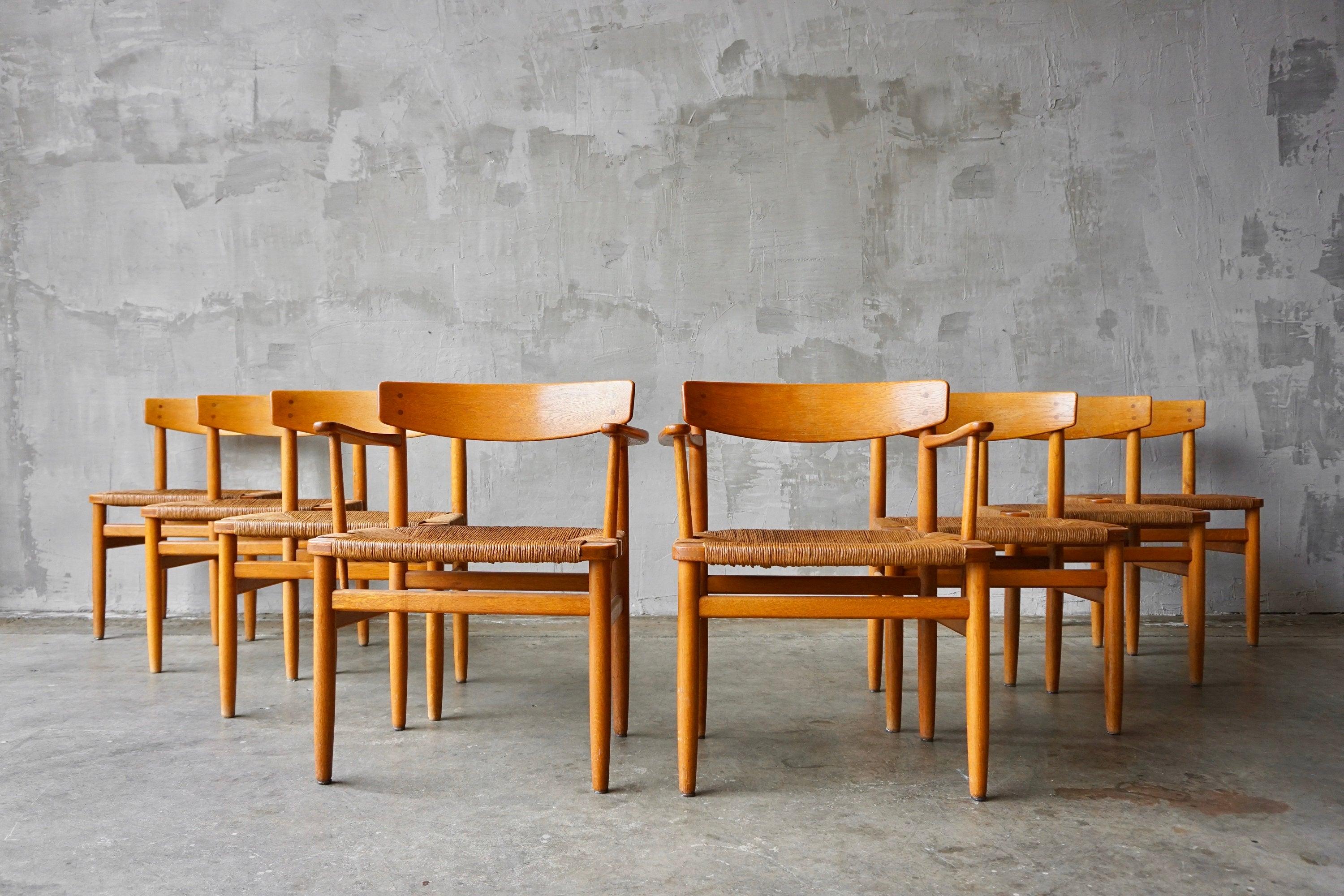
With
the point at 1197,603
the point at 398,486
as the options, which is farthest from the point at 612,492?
the point at 1197,603

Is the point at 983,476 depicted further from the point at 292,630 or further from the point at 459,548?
the point at 292,630

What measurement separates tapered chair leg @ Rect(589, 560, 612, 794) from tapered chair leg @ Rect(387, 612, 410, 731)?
0.63m

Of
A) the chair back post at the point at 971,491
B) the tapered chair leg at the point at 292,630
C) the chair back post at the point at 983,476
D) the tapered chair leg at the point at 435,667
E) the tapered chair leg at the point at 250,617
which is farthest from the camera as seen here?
the tapered chair leg at the point at 250,617

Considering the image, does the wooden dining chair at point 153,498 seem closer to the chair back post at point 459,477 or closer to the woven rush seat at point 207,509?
the woven rush seat at point 207,509

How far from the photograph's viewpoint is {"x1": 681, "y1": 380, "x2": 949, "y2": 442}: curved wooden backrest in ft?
7.01

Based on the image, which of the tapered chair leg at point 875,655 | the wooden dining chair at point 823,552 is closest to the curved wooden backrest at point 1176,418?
the tapered chair leg at point 875,655

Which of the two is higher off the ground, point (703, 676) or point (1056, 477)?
point (1056, 477)

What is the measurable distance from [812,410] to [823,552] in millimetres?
476

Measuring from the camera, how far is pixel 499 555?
1.88 m

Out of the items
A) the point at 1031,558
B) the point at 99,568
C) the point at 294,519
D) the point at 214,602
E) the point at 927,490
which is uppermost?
the point at 927,490

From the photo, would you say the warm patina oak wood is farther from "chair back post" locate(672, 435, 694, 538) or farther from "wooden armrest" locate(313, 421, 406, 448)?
"chair back post" locate(672, 435, 694, 538)

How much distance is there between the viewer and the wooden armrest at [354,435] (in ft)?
6.45

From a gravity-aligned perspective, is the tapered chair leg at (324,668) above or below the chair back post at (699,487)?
below

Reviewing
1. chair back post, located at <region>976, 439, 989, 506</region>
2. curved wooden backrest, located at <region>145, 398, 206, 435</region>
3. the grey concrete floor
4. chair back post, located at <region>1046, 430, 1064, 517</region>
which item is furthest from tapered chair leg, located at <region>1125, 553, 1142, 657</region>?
curved wooden backrest, located at <region>145, 398, 206, 435</region>
